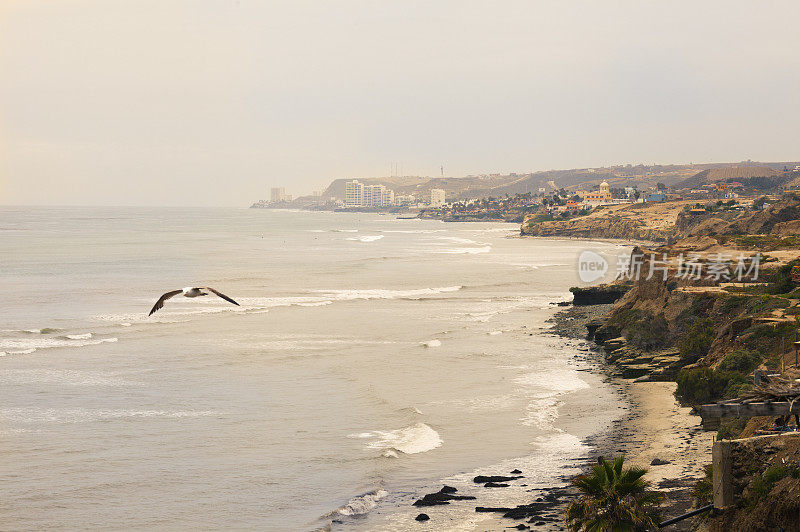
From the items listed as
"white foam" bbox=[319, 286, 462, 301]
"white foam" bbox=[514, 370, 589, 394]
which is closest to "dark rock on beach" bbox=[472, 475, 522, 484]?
"white foam" bbox=[514, 370, 589, 394]

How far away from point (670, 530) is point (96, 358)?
37381 mm

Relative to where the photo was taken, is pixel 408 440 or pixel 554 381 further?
pixel 554 381

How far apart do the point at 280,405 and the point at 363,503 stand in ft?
44.0

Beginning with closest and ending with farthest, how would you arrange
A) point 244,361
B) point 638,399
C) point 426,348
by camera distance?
point 638,399, point 244,361, point 426,348

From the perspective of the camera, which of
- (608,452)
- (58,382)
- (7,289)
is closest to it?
(608,452)

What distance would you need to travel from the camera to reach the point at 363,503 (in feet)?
77.3

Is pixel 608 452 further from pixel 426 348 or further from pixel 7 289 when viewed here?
pixel 7 289

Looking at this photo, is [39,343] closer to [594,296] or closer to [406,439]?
[406,439]

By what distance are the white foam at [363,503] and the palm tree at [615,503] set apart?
24.9 feet

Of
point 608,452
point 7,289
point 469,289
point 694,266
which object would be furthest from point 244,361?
point 7,289

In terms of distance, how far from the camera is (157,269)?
104 metres

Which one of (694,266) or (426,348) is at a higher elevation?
(694,266)

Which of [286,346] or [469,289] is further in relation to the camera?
[469,289]

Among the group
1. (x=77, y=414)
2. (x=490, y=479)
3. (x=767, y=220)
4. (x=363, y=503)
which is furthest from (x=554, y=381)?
(x=767, y=220)
